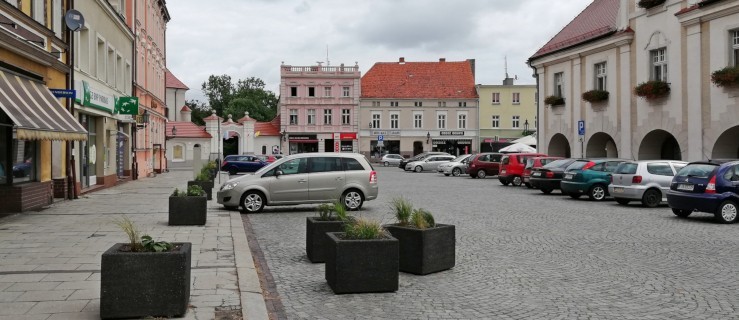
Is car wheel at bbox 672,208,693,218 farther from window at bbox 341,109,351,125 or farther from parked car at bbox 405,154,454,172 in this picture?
window at bbox 341,109,351,125

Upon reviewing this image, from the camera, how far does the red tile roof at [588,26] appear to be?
33.2 m

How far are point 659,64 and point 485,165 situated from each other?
13.3 metres

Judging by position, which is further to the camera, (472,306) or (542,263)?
A: (542,263)

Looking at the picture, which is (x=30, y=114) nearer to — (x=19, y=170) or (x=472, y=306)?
(x=19, y=170)

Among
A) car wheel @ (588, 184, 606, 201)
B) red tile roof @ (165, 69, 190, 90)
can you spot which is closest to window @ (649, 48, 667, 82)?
car wheel @ (588, 184, 606, 201)

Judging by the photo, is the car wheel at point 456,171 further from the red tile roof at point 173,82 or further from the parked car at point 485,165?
the red tile roof at point 173,82

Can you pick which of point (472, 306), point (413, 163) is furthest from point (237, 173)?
point (472, 306)

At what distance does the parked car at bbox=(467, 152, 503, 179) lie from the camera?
40656 mm

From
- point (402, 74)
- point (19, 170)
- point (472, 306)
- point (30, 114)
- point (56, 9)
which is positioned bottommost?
point (472, 306)

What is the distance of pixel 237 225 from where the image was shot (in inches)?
577

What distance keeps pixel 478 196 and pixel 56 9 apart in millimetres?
14721

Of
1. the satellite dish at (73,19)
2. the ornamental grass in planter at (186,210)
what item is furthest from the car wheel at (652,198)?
the satellite dish at (73,19)

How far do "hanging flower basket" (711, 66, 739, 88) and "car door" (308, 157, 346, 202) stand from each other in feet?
47.2

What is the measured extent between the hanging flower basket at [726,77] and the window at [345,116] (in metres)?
53.9
